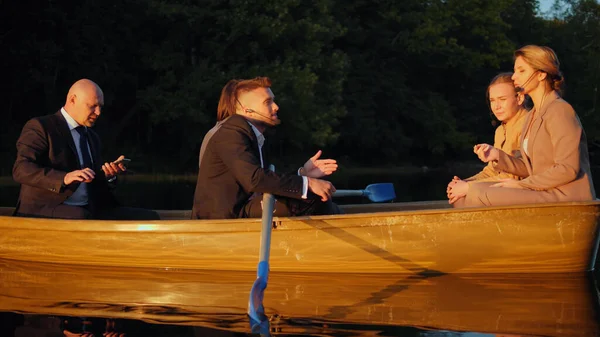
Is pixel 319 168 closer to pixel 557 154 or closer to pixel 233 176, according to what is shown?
pixel 233 176

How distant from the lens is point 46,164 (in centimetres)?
626

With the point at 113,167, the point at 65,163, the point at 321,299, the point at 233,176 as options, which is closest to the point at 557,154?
the point at 321,299

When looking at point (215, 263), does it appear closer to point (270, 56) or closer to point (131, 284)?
point (131, 284)

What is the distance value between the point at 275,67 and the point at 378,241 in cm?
1874

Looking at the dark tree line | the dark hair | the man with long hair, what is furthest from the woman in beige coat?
the dark tree line

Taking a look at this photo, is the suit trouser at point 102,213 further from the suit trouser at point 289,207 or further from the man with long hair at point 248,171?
the suit trouser at point 289,207

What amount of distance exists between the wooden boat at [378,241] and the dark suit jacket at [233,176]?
0.18m

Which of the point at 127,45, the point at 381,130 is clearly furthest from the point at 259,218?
the point at 381,130

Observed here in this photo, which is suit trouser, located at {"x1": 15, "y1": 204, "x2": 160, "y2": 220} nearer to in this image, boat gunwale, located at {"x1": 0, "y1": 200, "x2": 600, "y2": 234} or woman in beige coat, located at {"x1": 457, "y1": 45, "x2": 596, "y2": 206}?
boat gunwale, located at {"x1": 0, "y1": 200, "x2": 600, "y2": 234}

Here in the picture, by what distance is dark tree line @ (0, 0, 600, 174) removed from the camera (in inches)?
850

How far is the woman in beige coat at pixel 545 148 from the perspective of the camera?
5305 millimetres

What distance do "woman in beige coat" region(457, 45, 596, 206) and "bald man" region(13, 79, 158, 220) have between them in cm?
243

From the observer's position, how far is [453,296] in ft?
16.4

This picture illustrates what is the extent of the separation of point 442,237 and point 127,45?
749 inches
